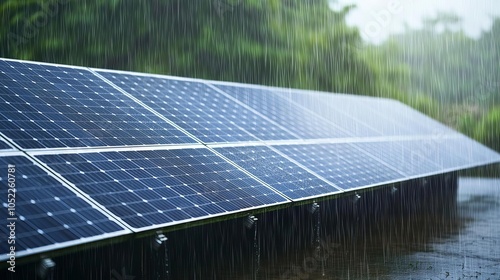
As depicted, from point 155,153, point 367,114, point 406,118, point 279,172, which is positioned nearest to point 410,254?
point 279,172

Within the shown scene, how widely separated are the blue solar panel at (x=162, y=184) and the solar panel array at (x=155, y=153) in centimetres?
2

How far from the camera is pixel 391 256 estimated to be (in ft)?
46.5

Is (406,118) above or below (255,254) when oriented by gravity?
above

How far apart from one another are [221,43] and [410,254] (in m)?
28.2

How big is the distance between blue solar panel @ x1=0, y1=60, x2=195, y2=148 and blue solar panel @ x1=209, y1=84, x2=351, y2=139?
4.73 m

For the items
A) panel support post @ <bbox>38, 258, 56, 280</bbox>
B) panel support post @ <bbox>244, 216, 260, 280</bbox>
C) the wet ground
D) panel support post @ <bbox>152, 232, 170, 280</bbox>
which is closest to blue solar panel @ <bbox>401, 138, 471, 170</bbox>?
the wet ground

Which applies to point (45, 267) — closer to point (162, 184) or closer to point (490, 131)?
point (162, 184)

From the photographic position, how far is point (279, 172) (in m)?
13.2

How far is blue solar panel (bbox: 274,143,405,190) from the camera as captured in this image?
14516 millimetres

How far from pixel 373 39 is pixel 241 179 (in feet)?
192

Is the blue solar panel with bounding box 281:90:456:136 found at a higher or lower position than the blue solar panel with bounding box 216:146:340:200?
higher

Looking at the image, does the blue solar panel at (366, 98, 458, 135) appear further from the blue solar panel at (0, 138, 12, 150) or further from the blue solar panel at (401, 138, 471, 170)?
the blue solar panel at (0, 138, 12, 150)

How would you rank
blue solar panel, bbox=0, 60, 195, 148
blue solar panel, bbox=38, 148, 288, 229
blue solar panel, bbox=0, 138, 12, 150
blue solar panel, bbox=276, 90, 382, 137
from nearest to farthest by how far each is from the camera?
blue solar panel, bbox=0, 138, 12, 150, blue solar panel, bbox=38, 148, 288, 229, blue solar panel, bbox=0, 60, 195, 148, blue solar panel, bbox=276, 90, 382, 137

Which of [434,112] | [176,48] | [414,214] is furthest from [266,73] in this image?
[414,214]
